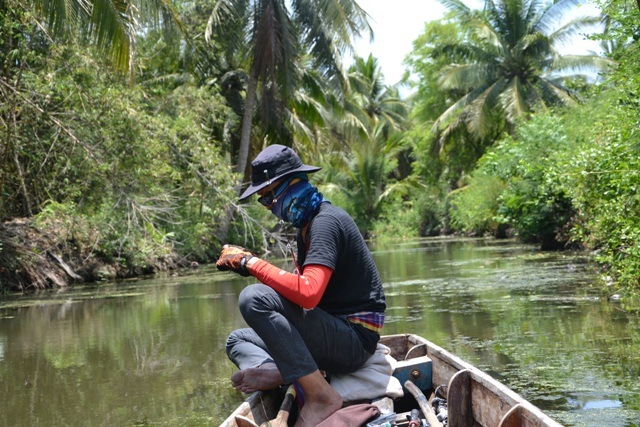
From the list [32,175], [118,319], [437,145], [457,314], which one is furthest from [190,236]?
[437,145]

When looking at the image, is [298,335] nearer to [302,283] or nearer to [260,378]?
[302,283]

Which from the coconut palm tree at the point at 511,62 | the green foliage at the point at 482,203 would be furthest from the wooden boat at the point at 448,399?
the coconut palm tree at the point at 511,62

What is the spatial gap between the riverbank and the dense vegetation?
5 cm

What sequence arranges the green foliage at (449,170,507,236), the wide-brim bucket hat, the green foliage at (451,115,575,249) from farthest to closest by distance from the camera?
the green foliage at (449,170,507,236) → the green foliage at (451,115,575,249) → the wide-brim bucket hat

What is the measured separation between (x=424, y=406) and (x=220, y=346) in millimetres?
4750

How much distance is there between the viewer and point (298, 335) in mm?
3713

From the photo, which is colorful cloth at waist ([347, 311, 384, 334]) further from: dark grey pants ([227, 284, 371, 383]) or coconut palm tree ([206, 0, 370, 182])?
coconut palm tree ([206, 0, 370, 182])

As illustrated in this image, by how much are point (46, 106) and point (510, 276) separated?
9714 mm

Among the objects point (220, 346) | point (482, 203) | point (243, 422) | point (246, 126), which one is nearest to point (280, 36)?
point (246, 126)

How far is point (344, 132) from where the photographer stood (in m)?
29.6

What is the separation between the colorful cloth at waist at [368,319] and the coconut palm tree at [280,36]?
706 inches

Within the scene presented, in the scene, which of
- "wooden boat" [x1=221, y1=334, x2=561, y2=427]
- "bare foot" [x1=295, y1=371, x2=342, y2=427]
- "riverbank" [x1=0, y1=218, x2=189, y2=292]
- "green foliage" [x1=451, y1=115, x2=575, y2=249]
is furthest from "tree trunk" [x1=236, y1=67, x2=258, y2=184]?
"bare foot" [x1=295, y1=371, x2=342, y2=427]

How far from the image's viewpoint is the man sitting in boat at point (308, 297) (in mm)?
3652

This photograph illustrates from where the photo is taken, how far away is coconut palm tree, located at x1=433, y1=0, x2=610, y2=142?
2866 cm
